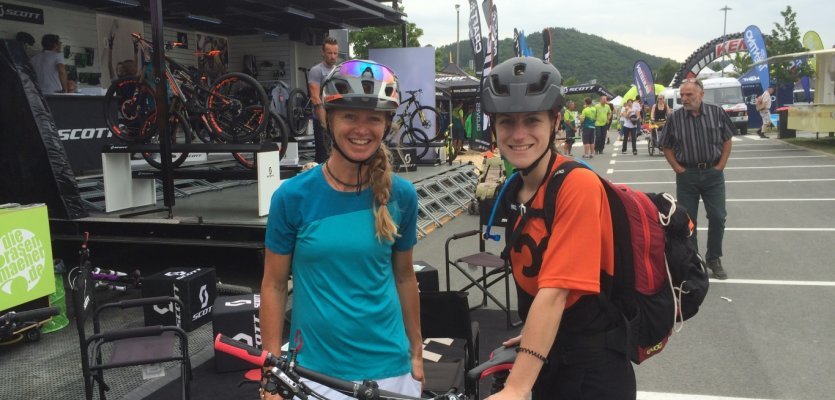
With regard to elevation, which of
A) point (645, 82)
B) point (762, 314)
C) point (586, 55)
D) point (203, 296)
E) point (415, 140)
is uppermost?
point (586, 55)

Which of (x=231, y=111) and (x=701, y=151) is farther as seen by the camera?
(x=231, y=111)

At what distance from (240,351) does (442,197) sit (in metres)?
9.83

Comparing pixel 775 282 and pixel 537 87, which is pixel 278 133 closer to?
pixel 775 282

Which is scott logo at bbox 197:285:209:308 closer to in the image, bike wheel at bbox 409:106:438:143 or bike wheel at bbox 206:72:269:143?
bike wheel at bbox 206:72:269:143

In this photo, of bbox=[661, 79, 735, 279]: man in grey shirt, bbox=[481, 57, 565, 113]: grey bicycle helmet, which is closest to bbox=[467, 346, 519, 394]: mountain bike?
bbox=[481, 57, 565, 113]: grey bicycle helmet

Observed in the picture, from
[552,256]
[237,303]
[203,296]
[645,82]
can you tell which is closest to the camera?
[552,256]

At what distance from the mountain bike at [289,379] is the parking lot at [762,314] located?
118 inches

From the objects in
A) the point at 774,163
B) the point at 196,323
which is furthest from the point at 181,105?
the point at 774,163

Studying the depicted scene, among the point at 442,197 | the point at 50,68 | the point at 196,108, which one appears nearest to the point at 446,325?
the point at 196,108

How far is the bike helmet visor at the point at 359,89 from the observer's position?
6.69 feet

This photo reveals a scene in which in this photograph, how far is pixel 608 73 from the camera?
373ft

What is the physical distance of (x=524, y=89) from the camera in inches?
72.3

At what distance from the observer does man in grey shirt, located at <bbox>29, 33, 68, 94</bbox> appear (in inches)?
379

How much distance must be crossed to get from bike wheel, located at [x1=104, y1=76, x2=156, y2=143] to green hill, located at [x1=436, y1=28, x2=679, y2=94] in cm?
9964
